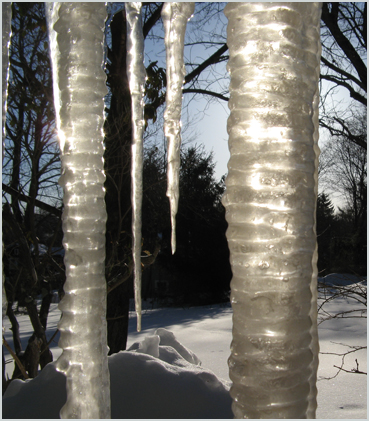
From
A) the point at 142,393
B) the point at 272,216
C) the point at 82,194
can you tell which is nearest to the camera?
the point at 272,216

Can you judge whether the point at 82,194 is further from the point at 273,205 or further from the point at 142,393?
the point at 142,393

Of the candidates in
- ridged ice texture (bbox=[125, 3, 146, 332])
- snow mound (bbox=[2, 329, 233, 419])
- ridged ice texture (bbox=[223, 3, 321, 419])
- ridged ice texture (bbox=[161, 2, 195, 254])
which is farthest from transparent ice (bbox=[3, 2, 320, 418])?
snow mound (bbox=[2, 329, 233, 419])

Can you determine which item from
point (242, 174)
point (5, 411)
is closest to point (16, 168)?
point (5, 411)

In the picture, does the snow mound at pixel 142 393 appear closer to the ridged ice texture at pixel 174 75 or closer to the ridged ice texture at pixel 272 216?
the ridged ice texture at pixel 272 216

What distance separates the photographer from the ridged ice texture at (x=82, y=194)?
833 millimetres

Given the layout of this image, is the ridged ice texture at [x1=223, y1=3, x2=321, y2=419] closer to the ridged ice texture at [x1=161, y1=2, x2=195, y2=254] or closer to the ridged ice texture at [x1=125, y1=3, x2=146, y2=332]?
the ridged ice texture at [x1=161, y1=2, x2=195, y2=254]

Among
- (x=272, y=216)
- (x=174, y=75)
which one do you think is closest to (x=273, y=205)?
(x=272, y=216)

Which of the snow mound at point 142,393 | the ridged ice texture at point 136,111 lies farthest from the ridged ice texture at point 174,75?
the snow mound at point 142,393

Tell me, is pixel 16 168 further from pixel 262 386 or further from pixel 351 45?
pixel 351 45

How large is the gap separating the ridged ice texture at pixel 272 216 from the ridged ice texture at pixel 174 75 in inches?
6.2

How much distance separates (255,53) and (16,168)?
344 centimetres

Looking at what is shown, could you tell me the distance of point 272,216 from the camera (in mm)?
696

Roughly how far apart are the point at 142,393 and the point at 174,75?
1502 mm

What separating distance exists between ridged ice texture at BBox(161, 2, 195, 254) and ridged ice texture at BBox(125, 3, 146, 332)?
0.27 feet
